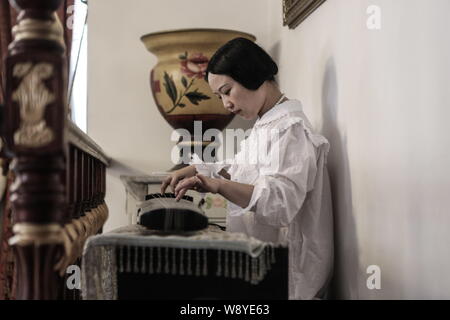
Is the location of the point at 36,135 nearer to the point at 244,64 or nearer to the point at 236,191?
the point at 236,191

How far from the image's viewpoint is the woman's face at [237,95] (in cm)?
183

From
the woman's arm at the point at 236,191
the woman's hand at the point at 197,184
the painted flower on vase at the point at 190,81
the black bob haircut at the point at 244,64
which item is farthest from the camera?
the painted flower on vase at the point at 190,81

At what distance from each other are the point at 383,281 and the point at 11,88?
91 centimetres

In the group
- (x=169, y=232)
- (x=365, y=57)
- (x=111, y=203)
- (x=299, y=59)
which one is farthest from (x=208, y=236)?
(x=111, y=203)

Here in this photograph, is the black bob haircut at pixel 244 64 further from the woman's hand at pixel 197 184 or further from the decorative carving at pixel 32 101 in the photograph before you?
the decorative carving at pixel 32 101

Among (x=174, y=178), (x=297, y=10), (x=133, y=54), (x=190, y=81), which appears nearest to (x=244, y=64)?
(x=174, y=178)

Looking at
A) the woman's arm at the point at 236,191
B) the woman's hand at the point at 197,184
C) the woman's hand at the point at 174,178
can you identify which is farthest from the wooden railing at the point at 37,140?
the woman's hand at the point at 174,178

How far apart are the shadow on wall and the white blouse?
0.04 m

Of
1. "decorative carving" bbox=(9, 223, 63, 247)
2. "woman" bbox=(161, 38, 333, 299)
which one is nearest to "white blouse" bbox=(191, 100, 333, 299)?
"woman" bbox=(161, 38, 333, 299)

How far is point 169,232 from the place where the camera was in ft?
3.82

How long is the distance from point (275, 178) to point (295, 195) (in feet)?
0.20

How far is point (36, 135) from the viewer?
94cm

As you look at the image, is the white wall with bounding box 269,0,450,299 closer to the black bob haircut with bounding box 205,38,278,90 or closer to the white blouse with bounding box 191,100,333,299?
the white blouse with bounding box 191,100,333,299

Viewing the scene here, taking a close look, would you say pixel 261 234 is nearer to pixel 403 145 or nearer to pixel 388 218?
pixel 388 218
